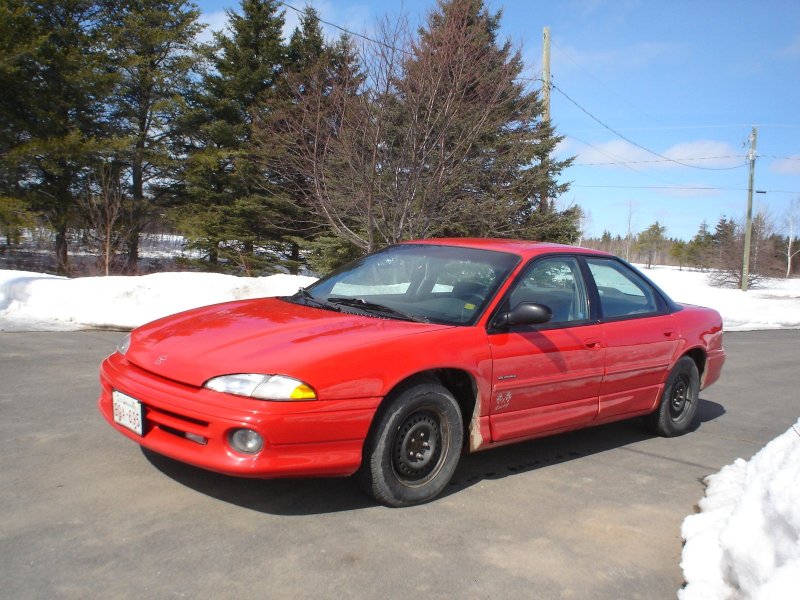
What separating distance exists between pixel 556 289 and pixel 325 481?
207 centimetres

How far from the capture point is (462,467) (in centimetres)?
445

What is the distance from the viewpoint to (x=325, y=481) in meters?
3.99

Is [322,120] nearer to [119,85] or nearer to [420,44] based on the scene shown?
[420,44]

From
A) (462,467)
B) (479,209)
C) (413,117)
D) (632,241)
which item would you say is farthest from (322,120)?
(632,241)

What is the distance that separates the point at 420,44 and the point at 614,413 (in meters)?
9.24

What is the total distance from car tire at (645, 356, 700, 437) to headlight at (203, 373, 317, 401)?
3402mm

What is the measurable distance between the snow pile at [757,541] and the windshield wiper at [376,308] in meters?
1.87

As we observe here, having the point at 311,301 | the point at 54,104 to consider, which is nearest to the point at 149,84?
the point at 54,104

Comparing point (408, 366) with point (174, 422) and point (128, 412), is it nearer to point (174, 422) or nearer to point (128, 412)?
point (174, 422)

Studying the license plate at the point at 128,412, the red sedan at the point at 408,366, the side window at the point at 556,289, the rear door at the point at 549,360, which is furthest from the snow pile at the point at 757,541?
the license plate at the point at 128,412

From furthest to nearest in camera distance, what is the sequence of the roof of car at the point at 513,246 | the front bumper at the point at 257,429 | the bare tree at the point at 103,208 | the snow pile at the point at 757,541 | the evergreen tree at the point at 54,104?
the evergreen tree at the point at 54,104, the bare tree at the point at 103,208, the roof of car at the point at 513,246, the front bumper at the point at 257,429, the snow pile at the point at 757,541

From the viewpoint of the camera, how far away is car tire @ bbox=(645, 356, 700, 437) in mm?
5512

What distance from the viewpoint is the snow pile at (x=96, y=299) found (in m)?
10.1

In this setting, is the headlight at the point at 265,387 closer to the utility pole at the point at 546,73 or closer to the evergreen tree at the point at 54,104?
the utility pole at the point at 546,73
